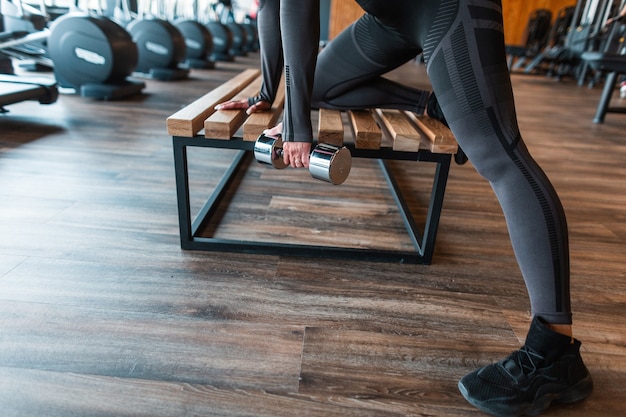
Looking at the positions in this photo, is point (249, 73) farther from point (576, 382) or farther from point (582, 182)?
point (576, 382)

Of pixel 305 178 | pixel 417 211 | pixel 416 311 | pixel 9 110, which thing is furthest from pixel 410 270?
pixel 9 110

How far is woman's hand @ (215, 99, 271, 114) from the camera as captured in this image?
1.28m

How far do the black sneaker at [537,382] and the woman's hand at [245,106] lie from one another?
0.92 metres

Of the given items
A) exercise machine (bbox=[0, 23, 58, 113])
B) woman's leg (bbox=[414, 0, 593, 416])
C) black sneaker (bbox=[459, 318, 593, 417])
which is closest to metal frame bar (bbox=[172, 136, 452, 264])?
woman's leg (bbox=[414, 0, 593, 416])

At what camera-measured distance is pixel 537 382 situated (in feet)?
2.58

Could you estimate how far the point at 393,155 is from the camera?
45.8 inches

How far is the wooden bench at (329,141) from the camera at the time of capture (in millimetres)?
1125

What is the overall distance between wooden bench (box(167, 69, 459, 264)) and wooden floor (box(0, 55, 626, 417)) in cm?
4

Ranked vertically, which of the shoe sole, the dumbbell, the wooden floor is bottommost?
the wooden floor

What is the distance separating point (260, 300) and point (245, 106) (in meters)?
0.61

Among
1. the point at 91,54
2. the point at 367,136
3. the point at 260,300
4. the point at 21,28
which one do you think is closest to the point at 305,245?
the point at 260,300

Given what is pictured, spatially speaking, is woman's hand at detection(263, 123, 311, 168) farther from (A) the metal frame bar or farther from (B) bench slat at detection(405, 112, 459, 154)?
(B) bench slat at detection(405, 112, 459, 154)

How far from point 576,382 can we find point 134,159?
1.85 meters

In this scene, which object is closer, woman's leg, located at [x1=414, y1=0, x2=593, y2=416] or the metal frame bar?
woman's leg, located at [x1=414, y1=0, x2=593, y2=416]
